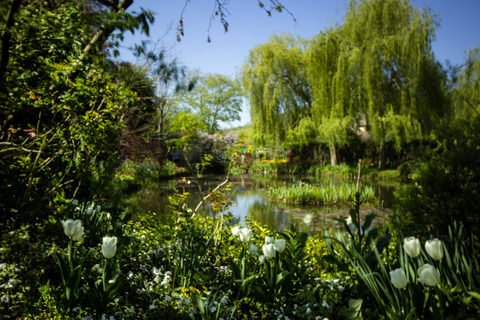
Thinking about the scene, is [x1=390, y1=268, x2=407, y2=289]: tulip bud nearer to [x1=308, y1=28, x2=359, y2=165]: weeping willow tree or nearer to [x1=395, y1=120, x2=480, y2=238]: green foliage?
[x1=395, y1=120, x2=480, y2=238]: green foliage

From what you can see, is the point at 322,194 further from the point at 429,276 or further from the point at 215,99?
the point at 215,99

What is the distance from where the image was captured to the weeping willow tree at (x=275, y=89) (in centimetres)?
1636

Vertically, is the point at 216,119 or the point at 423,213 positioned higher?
the point at 216,119

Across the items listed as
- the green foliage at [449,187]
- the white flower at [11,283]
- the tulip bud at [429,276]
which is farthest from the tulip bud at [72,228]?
the green foliage at [449,187]

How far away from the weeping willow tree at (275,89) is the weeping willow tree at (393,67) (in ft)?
9.99

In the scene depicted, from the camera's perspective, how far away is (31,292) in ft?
5.98

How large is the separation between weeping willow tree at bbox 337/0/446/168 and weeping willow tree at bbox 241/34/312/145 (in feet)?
9.99

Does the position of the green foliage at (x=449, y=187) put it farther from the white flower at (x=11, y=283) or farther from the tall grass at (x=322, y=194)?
the tall grass at (x=322, y=194)

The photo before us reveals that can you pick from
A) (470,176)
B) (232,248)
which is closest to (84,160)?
(232,248)

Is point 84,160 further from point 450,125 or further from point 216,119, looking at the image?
point 216,119

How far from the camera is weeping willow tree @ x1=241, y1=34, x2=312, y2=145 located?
16359mm

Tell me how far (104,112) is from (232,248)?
5.19ft

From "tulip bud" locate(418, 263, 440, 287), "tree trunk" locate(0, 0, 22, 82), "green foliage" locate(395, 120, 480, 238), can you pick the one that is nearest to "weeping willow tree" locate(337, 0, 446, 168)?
"green foliage" locate(395, 120, 480, 238)

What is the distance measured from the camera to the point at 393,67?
46.1 ft
